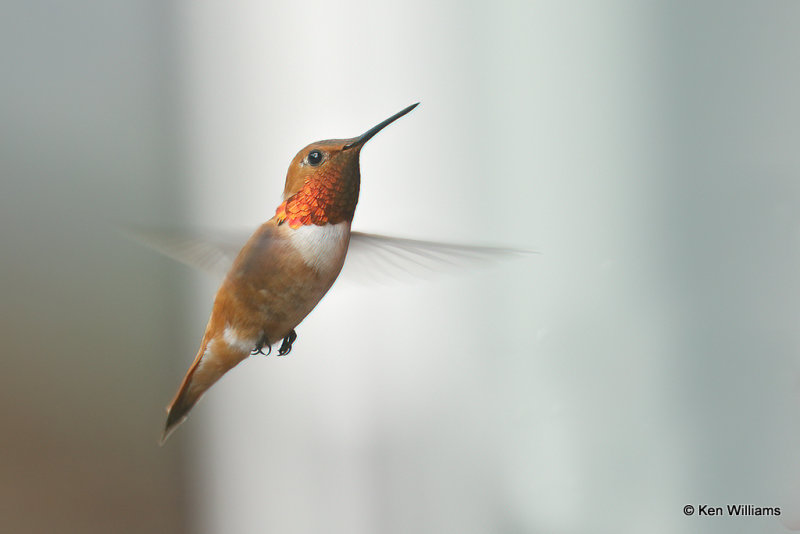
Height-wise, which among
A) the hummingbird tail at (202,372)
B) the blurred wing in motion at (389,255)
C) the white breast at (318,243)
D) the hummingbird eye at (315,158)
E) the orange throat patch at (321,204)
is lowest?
the hummingbird tail at (202,372)

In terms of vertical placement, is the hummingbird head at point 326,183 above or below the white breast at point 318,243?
above

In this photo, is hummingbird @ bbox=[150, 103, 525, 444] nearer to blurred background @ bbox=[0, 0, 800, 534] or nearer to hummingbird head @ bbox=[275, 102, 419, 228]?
hummingbird head @ bbox=[275, 102, 419, 228]

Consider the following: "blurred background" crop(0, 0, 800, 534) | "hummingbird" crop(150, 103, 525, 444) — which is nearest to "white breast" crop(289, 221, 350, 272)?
"hummingbird" crop(150, 103, 525, 444)

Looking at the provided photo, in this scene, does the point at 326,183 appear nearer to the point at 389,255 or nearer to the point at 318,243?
the point at 318,243

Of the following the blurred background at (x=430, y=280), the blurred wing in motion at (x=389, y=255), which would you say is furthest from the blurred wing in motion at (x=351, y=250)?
the blurred background at (x=430, y=280)

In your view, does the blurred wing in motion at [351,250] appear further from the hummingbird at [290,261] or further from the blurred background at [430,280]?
the blurred background at [430,280]

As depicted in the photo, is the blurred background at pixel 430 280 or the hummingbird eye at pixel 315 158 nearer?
the hummingbird eye at pixel 315 158
